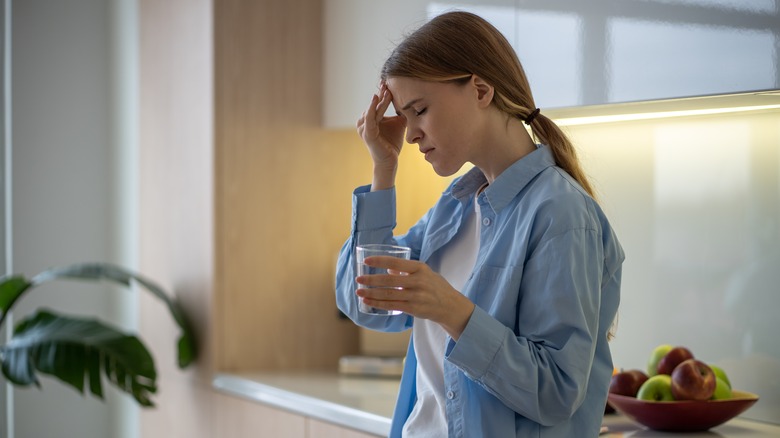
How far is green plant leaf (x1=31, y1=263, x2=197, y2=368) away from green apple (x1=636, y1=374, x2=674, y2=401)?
1.31m

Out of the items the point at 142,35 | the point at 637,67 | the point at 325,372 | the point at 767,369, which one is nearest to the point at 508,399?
the point at 637,67

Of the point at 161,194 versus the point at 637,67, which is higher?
the point at 637,67

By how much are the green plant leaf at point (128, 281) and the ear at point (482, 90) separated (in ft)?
5.07

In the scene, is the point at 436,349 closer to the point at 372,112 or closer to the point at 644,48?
the point at 372,112

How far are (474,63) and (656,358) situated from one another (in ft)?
2.79

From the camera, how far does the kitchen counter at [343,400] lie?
1702 millimetres

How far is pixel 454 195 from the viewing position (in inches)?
52.6

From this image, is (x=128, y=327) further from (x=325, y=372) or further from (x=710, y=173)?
(x=710, y=173)

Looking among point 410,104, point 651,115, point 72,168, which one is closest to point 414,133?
point 410,104

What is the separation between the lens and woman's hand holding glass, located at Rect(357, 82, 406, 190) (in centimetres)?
142

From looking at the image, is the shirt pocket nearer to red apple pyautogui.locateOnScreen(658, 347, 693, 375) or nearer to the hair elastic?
the hair elastic

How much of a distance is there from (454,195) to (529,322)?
0.29 metres

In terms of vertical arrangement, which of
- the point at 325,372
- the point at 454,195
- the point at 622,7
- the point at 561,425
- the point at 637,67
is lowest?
the point at 325,372

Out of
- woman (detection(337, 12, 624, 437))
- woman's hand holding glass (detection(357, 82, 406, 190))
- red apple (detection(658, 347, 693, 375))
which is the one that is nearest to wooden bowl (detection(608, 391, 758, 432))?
red apple (detection(658, 347, 693, 375))
